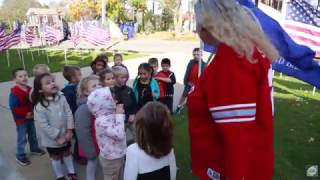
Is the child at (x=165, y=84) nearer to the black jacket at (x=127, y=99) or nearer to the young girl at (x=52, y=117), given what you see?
the black jacket at (x=127, y=99)

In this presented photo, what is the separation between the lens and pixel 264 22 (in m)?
4.27

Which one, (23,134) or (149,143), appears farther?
(23,134)

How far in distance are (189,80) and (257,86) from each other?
18.2ft

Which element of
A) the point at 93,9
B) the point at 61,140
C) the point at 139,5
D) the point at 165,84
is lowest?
the point at 61,140

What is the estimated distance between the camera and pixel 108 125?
349 centimetres

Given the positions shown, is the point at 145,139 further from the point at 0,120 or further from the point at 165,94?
the point at 0,120

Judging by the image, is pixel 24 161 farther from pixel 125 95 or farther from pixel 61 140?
pixel 125 95

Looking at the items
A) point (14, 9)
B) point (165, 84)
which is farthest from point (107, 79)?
point (14, 9)

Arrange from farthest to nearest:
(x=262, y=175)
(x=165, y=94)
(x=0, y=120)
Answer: (x=0, y=120) → (x=165, y=94) → (x=262, y=175)

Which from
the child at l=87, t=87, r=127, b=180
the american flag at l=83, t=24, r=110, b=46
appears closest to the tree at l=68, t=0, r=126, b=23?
the american flag at l=83, t=24, r=110, b=46

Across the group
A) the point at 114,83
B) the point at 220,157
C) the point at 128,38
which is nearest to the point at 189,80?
the point at 114,83

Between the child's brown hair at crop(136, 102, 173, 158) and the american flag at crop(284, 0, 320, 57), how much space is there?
3.64 metres

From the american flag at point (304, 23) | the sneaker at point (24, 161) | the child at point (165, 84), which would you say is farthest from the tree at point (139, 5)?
the sneaker at point (24, 161)

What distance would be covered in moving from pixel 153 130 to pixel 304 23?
3.98 metres
